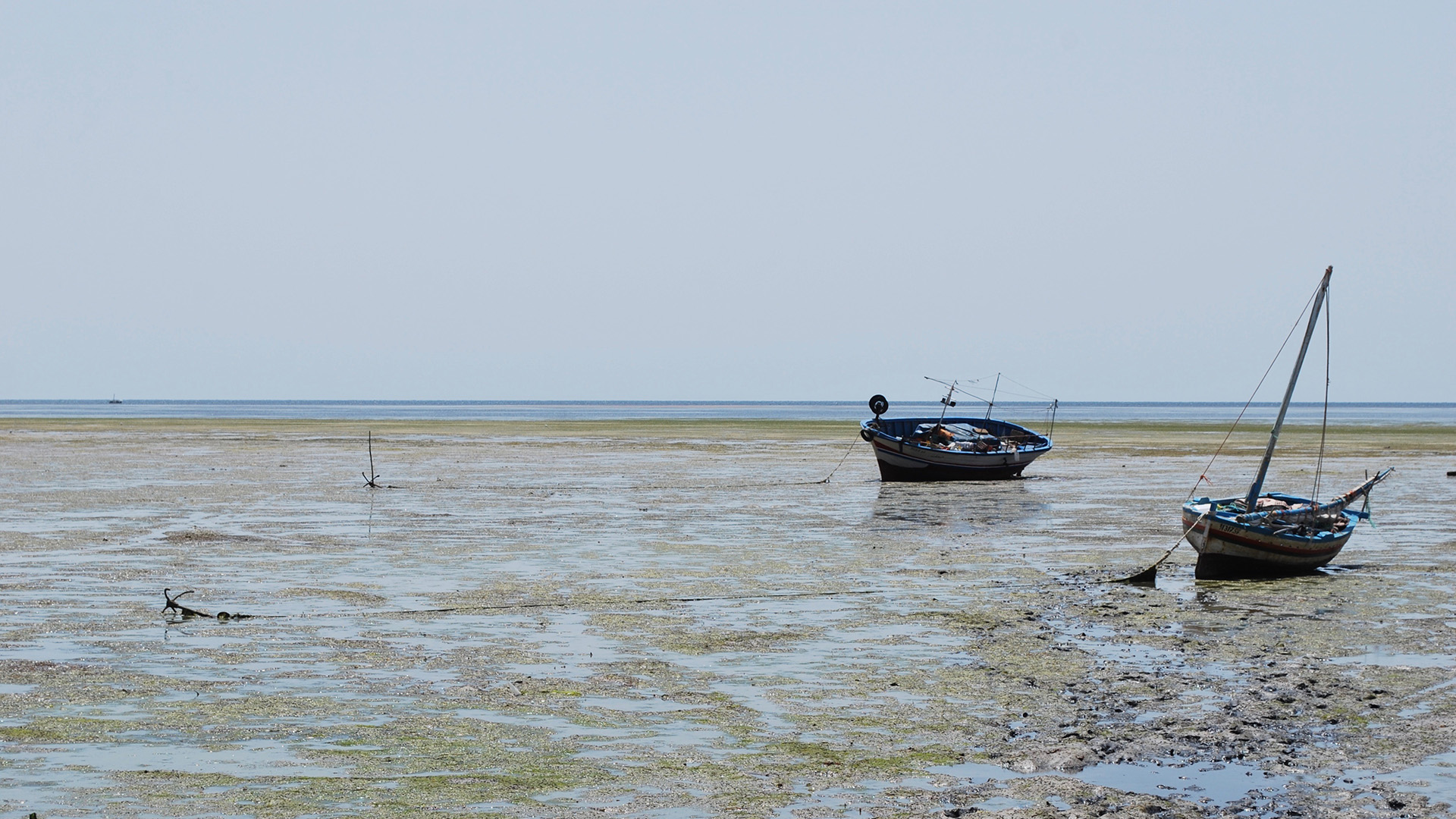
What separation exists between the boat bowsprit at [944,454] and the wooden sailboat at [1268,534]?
70.1 ft

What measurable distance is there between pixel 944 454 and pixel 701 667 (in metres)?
31.6

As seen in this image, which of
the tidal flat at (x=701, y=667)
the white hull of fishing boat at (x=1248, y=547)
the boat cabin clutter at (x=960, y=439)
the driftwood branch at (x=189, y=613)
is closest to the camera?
the tidal flat at (x=701, y=667)

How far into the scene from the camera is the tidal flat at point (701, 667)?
31.8 ft

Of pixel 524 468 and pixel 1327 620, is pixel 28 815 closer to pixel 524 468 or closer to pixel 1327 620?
pixel 1327 620

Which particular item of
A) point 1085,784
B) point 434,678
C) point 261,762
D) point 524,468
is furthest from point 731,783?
point 524,468

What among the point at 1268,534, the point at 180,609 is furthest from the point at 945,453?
the point at 180,609

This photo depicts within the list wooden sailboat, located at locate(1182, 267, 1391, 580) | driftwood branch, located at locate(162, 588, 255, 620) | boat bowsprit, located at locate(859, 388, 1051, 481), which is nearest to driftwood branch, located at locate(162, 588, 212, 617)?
driftwood branch, located at locate(162, 588, 255, 620)

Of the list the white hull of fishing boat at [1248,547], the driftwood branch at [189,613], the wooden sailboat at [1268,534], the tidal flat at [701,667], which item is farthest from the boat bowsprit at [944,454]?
the driftwood branch at [189,613]

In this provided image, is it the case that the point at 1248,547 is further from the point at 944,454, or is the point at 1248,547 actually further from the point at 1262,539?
the point at 944,454

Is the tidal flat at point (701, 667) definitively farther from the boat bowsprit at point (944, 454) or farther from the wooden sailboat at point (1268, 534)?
the boat bowsprit at point (944, 454)

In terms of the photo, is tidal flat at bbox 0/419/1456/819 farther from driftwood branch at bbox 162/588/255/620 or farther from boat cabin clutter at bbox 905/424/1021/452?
boat cabin clutter at bbox 905/424/1021/452

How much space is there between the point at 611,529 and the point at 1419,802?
20.0 metres

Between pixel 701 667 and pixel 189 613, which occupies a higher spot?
pixel 189 613

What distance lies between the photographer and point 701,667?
46.2 feet
